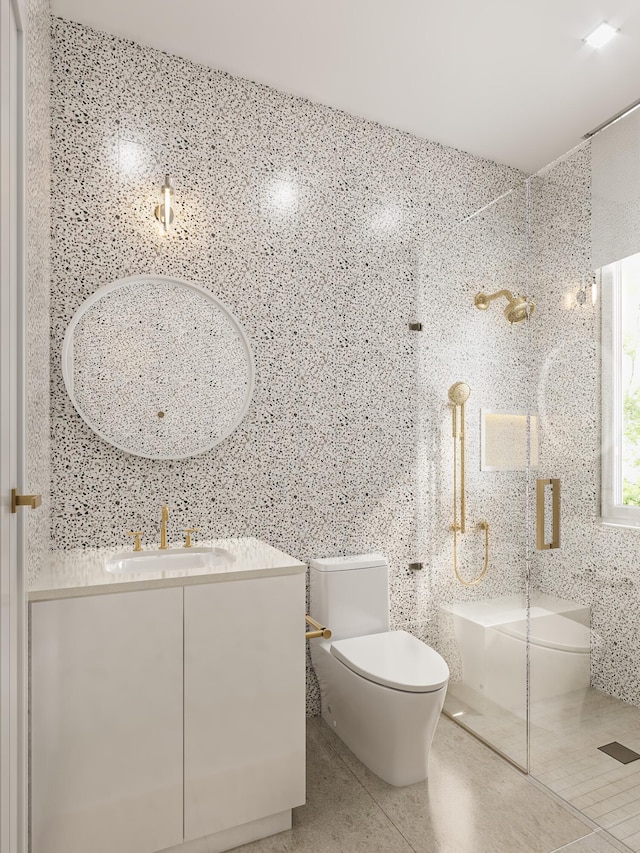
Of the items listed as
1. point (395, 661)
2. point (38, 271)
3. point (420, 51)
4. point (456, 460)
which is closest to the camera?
point (38, 271)

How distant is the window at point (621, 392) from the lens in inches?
65.5

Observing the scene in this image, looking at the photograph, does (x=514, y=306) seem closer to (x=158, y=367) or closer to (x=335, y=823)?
(x=158, y=367)

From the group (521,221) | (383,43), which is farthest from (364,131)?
(521,221)

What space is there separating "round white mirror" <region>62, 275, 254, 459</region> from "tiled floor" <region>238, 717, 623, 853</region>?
4.41ft

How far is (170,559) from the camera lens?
197cm

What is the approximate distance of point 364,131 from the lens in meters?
2.59

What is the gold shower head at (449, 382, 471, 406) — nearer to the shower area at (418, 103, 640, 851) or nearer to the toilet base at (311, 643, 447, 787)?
the shower area at (418, 103, 640, 851)

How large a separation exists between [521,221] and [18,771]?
2.33m

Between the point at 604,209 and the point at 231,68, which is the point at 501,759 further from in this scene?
the point at 231,68

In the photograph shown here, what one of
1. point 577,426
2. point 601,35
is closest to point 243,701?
point 577,426

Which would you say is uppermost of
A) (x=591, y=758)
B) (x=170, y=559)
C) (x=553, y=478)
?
(x=553, y=478)

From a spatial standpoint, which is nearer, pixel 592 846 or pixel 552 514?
pixel 592 846

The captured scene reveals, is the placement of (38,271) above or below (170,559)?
above

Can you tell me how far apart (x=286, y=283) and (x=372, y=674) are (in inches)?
63.9
